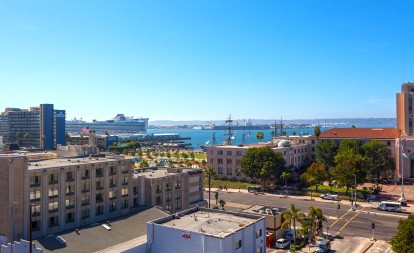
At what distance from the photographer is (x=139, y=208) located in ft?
220

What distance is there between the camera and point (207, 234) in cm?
4306

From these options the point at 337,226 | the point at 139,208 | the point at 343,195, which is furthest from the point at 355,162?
the point at 139,208

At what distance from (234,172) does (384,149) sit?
5082 cm

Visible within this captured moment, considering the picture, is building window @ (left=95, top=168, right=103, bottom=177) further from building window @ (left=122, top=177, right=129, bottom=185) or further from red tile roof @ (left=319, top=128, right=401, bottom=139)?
red tile roof @ (left=319, top=128, right=401, bottom=139)

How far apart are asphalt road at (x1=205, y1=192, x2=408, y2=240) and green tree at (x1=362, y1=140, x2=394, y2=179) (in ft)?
83.9

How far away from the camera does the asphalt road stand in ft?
243

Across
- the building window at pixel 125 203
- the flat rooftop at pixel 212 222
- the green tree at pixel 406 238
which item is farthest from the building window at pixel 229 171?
the green tree at pixel 406 238

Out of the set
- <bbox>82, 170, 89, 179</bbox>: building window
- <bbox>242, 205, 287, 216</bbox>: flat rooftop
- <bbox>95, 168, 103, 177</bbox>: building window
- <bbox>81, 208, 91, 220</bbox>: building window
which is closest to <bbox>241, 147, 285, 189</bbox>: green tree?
<bbox>242, 205, 287, 216</bbox>: flat rooftop

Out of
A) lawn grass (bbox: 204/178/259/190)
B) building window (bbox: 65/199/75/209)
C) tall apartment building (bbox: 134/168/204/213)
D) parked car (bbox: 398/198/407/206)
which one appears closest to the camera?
building window (bbox: 65/199/75/209)

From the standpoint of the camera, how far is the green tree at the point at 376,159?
389 ft

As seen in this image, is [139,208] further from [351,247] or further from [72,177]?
[351,247]

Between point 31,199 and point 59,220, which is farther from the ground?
point 31,199

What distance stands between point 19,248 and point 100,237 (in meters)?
10.1

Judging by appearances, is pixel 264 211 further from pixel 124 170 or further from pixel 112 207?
pixel 112 207
